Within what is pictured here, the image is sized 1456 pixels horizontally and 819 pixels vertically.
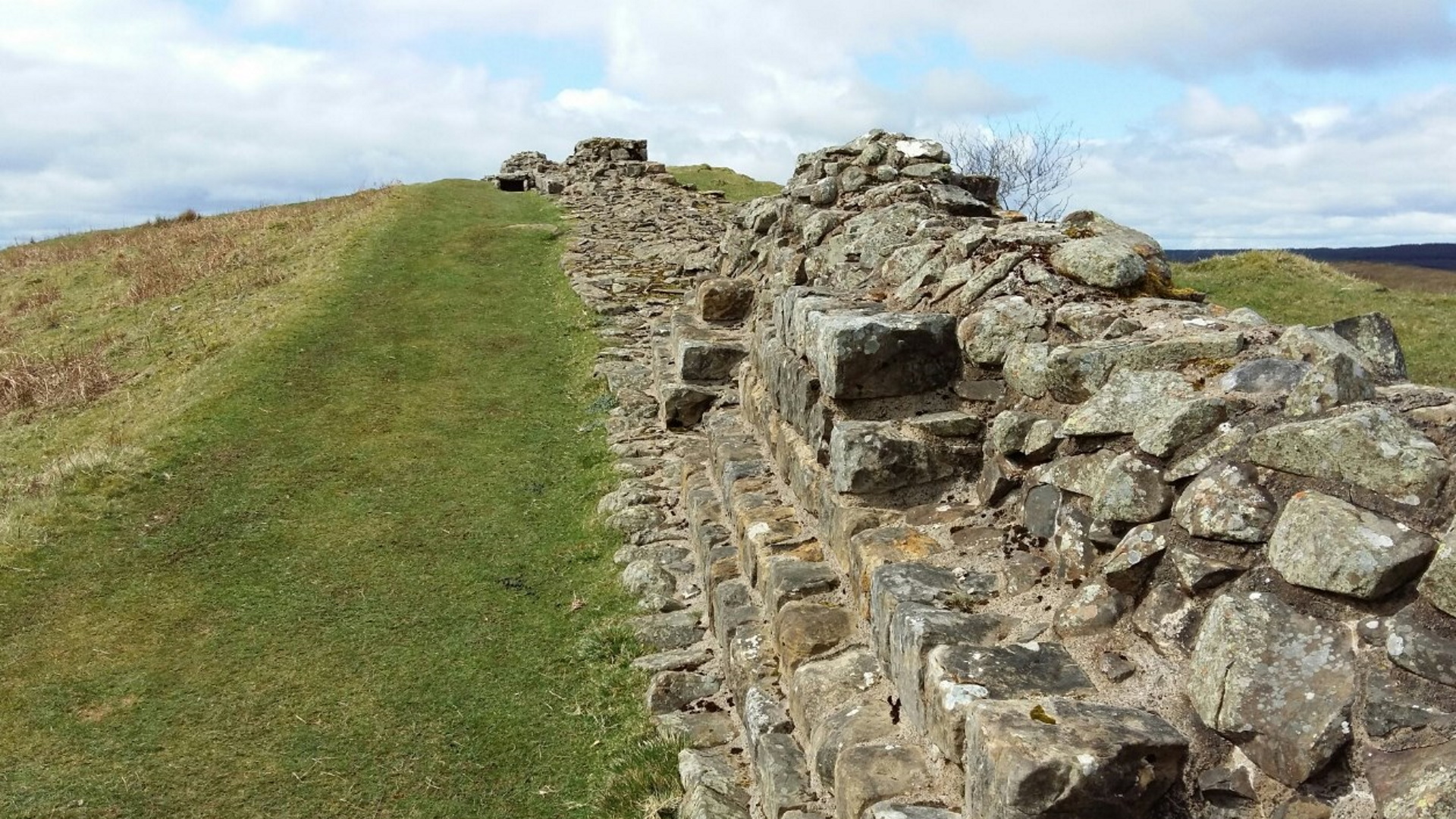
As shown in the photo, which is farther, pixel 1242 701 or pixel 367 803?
pixel 367 803

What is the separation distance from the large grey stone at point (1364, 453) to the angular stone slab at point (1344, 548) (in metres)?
0.15

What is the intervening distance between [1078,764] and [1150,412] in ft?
6.71

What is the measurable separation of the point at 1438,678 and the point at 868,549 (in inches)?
124

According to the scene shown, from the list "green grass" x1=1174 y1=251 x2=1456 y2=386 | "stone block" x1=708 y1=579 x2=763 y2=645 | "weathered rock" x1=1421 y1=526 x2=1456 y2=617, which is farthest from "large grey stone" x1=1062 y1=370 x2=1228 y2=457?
"green grass" x1=1174 y1=251 x2=1456 y2=386

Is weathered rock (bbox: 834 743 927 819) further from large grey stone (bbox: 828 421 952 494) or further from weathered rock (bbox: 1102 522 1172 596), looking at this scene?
large grey stone (bbox: 828 421 952 494)

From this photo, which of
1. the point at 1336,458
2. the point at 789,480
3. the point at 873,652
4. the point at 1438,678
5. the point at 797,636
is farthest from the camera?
the point at 789,480

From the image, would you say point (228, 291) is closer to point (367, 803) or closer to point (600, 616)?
point (600, 616)

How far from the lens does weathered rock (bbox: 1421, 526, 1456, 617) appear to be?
3.10 m

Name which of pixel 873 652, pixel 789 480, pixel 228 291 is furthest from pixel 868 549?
pixel 228 291

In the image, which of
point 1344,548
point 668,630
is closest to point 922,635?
point 1344,548

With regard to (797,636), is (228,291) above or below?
above

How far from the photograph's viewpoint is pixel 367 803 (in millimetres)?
6402

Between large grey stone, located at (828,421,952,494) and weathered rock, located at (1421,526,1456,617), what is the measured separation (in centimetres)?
319

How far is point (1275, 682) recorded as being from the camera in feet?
10.9
